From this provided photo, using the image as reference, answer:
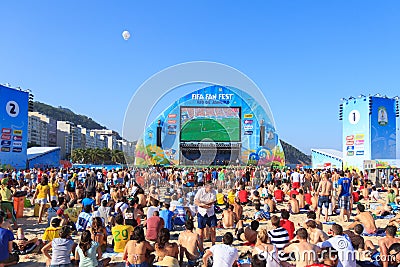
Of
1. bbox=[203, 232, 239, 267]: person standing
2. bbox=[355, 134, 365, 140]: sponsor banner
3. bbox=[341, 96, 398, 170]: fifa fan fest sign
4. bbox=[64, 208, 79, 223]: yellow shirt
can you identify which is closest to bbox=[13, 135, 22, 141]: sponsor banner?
bbox=[64, 208, 79, 223]: yellow shirt

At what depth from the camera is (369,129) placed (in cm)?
2373

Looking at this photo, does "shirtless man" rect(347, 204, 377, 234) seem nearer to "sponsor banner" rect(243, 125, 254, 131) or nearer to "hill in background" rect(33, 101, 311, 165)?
"sponsor banner" rect(243, 125, 254, 131)

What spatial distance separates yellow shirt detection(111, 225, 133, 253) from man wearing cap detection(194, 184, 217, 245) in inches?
44.3

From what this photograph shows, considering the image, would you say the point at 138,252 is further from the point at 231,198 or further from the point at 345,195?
the point at 231,198

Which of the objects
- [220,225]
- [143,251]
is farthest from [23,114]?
[143,251]

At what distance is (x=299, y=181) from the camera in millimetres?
12898

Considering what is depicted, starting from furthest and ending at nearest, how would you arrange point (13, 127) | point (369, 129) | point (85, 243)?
point (13, 127) → point (369, 129) → point (85, 243)

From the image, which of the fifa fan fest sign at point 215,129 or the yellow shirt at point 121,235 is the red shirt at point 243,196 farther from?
the fifa fan fest sign at point 215,129

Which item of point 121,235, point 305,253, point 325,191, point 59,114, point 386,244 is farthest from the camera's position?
point 59,114

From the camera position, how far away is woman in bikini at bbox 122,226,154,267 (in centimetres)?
405

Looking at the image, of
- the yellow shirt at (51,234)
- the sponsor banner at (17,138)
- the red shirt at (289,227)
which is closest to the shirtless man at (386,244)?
the red shirt at (289,227)

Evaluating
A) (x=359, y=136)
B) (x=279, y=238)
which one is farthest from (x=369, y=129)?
(x=279, y=238)

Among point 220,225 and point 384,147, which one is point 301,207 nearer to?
point 220,225

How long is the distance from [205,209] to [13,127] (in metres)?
23.3
